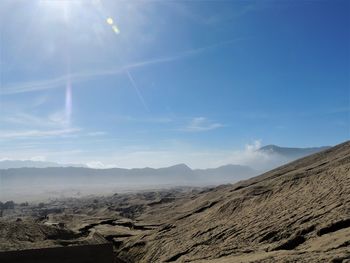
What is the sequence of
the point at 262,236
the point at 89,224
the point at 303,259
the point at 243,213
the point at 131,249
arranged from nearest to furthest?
1. the point at 303,259
2. the point at 262,236
3. the point at 243,213
4. the point at 131,249
5. the point at 89,224

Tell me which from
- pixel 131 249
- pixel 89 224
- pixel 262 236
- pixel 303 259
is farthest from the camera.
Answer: pixel 89 224

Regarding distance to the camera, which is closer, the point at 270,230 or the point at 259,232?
the point at 270,230

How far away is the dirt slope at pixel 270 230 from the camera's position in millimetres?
16931

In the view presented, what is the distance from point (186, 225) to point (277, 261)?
16.9 m

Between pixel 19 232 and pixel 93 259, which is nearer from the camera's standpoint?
pixel 93 259

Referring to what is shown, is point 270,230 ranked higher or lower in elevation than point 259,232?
higher

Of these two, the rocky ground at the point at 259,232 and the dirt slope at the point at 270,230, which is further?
the rocky ground at the point at 259,232

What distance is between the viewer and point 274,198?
94.7 feet

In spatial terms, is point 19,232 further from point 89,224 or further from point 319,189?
point 319,189

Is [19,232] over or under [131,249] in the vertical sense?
over

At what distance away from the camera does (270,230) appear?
21.8 metres

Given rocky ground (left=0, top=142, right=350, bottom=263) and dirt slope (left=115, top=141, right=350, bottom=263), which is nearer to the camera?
dirt slope (left=115, top=141, right=350, bottom=263)

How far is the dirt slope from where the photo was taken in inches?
667

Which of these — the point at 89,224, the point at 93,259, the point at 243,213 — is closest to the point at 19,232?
the point at 93,259
